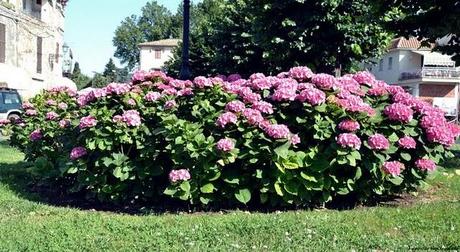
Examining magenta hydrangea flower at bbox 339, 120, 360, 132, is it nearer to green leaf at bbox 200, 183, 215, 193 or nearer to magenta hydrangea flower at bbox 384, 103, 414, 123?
magenta hydrangea flower at bbox 384, 103, 414, 123

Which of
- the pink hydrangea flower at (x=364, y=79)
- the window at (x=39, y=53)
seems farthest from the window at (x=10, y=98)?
the pink hydrangea flower at (x=364, y=79)

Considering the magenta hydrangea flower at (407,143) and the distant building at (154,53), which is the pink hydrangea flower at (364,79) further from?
the distant building at (154,53)

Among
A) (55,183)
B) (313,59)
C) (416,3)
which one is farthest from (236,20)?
(55,183)

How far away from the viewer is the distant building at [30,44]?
112ft

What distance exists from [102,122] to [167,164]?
0.85 metres

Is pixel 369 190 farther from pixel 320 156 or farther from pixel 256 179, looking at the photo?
pixel 256 179

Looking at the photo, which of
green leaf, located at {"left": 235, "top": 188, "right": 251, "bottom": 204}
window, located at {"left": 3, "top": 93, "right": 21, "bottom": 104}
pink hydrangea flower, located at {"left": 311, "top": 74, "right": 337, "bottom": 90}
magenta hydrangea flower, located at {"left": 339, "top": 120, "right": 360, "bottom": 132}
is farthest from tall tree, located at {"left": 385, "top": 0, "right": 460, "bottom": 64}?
window, located at {"left": 3, "top": 93, "right": 21, "bottom": 104}

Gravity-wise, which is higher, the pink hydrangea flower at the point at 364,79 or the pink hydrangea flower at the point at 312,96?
the pink hydrangea flower at the point at 364,79

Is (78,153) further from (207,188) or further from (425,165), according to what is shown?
(425,165)

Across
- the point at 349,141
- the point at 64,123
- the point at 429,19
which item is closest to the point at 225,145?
the point at 349,141

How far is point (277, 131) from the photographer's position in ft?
19.2

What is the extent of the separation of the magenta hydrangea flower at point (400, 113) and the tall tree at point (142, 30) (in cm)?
9606

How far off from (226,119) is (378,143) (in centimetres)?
158

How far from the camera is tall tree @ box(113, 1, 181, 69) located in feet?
336
